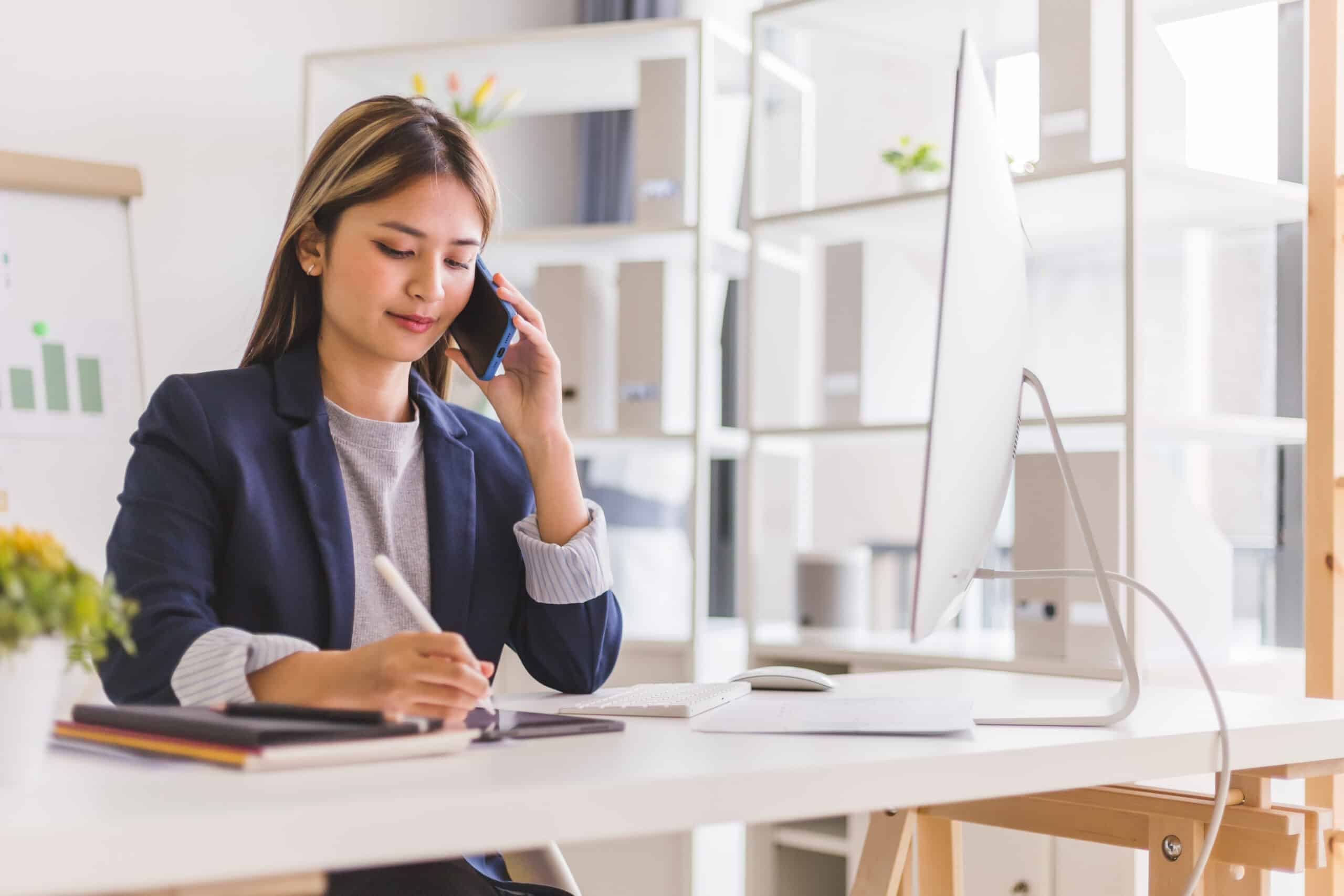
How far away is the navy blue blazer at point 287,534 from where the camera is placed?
109 cm

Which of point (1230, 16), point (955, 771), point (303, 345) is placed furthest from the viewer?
point (1230, 16)

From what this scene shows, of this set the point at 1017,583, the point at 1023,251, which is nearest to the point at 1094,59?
the point at 1017,583

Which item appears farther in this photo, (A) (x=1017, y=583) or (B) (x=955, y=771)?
(A) (x=1017, y=583)

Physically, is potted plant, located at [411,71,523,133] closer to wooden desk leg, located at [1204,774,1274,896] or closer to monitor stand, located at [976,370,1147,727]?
monitor stand, located at [976,370,1147,727]

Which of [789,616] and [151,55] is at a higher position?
[151,55]

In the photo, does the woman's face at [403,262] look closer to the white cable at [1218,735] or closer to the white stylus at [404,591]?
the white stylus at [404,591]

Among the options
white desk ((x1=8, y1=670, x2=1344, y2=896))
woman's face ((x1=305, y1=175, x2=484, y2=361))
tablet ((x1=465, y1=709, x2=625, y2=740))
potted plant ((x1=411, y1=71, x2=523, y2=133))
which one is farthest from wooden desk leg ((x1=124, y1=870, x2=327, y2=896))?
potted plant ((x1=411, y1=71, x2=523, y2=133))

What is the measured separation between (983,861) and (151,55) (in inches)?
89.6

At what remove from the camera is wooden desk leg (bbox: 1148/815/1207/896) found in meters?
1.15

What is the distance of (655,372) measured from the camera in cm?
253

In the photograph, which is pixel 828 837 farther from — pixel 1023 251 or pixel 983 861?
pixel 1023 251

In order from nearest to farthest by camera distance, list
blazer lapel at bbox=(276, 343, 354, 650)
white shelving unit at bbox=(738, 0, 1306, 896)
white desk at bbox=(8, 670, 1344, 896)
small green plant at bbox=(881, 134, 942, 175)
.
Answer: white desk at bbox=(8, 670, 1344, 896) < blazer lapel at bbox=(276, 343, 354, 650) < white shelving unit at bbox=(738, 0, 1306, 896) < small green plant at bbox=(881, 134, 942, 175)

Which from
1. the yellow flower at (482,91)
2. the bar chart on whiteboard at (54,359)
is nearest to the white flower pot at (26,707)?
the bar chart on whiteboard at (54,359)

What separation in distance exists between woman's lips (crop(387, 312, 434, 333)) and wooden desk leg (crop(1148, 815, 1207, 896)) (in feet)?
2.72
